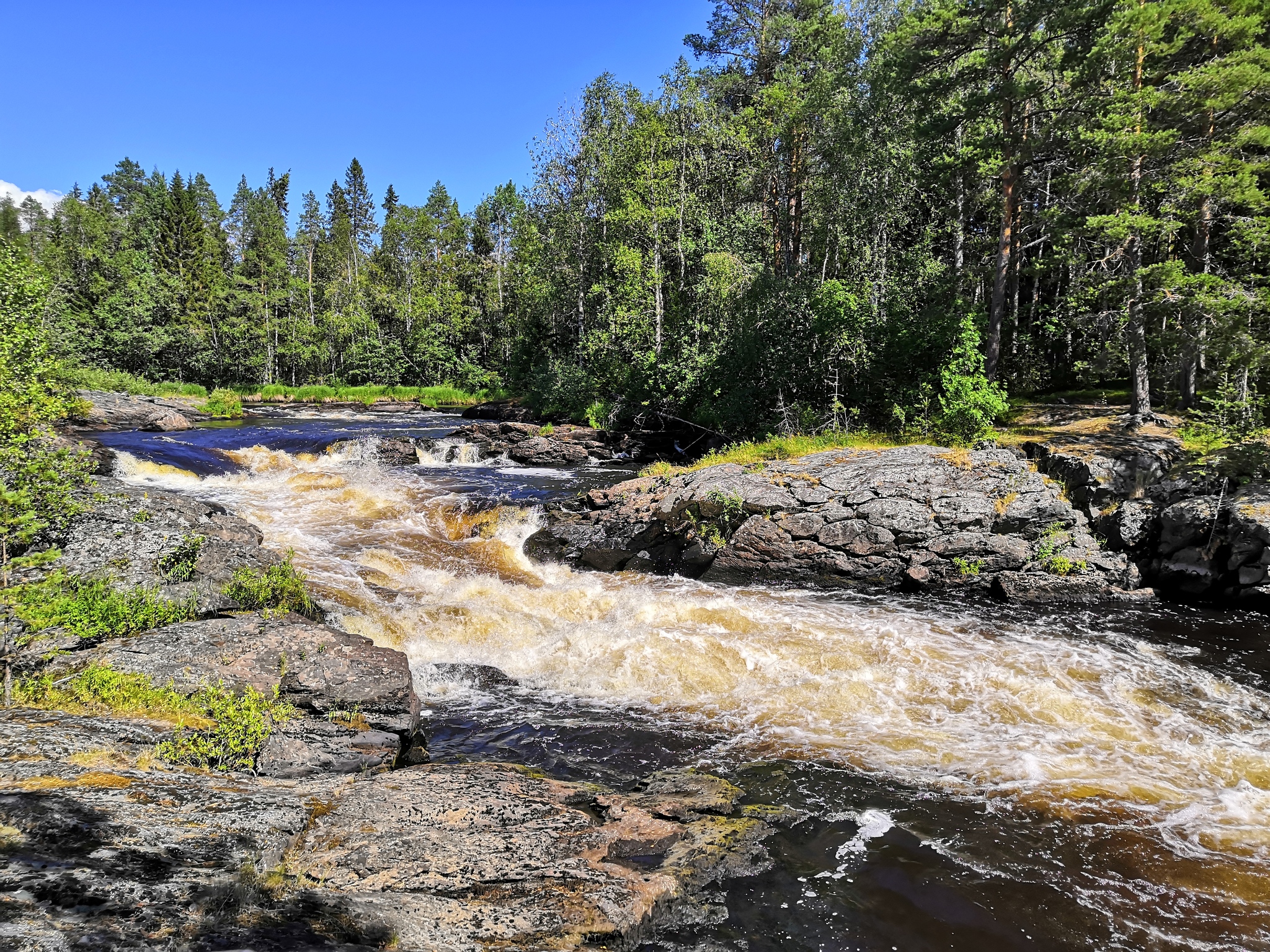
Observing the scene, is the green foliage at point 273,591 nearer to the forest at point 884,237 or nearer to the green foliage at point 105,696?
the green foliage at point 105,696

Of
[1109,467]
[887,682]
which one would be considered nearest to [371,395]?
[1109,467]

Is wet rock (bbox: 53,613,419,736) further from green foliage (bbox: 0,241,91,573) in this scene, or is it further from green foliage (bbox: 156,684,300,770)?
green foliage (bbox: 0,241,91,573)

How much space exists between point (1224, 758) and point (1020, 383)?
1923cm

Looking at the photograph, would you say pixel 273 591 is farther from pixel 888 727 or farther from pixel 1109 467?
pixel 1109 467

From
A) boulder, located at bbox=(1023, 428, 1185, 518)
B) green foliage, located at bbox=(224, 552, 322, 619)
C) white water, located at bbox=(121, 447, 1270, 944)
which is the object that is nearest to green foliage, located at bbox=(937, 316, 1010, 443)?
boulder, located at bbox=(1023, 428, 1185, 518)

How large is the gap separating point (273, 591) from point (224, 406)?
122ft

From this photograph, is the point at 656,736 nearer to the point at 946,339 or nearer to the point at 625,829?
the point at 625,829

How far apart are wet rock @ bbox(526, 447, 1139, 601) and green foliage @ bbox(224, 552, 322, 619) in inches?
231

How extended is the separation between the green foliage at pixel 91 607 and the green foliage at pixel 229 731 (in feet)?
5.65

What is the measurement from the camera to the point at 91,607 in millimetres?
6922

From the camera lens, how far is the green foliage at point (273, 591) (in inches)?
329

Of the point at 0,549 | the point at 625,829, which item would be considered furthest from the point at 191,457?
the point at 625,829

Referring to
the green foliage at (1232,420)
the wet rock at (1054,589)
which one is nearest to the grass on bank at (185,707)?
the wet rock at (1054,589)

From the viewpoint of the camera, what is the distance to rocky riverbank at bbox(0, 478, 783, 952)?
114 inches
